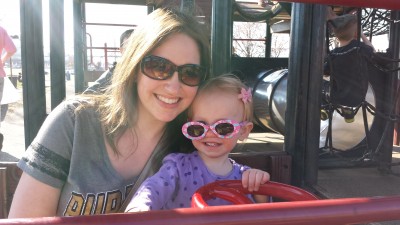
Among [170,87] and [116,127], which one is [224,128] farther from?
[116,127]

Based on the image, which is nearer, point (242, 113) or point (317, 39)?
point (242, 113)

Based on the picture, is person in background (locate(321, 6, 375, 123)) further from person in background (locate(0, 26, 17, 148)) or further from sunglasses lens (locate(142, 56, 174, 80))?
person in background (locate(0, 26, 17, 148))

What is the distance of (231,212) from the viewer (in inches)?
22.2

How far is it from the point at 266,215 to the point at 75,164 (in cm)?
72

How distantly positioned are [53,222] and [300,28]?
139 cm

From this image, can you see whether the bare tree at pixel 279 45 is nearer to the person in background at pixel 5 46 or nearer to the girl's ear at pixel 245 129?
the person in background at pixel 5 46

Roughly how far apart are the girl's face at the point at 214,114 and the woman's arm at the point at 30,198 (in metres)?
0.47

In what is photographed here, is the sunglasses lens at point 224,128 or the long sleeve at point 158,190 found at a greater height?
the sunglasses lens at point 224,128

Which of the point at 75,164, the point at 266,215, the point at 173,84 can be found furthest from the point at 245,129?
the point at 266,215

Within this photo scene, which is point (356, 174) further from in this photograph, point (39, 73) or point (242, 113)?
point (39, 73)

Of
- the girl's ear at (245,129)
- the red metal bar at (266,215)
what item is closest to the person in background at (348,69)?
the girl's ear at (245,129)

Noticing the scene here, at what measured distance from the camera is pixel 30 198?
1.10 m

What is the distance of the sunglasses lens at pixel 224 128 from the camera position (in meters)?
1.23

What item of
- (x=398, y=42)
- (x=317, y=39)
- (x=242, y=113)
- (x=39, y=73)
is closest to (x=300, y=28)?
(x=317, y=39)
